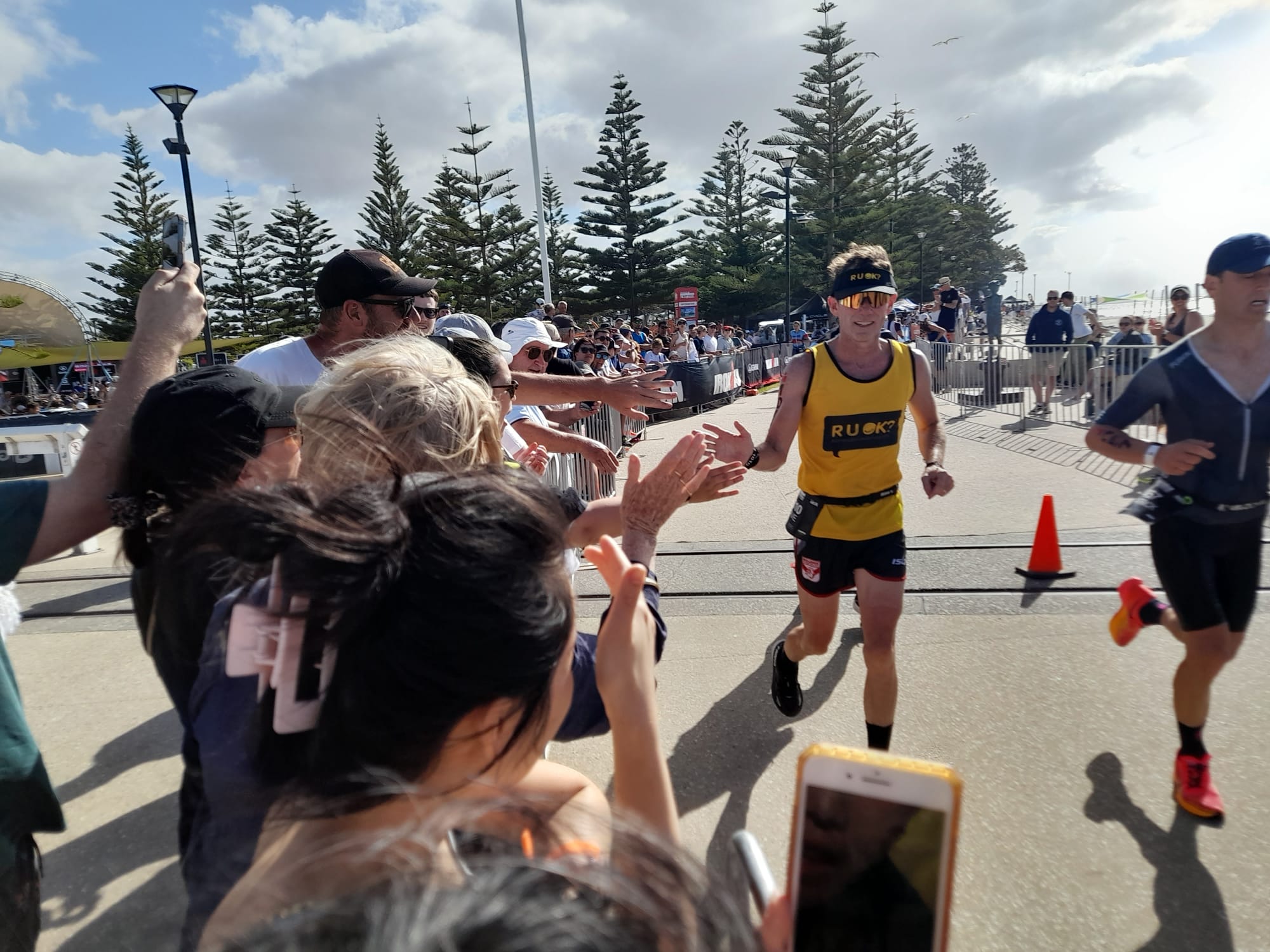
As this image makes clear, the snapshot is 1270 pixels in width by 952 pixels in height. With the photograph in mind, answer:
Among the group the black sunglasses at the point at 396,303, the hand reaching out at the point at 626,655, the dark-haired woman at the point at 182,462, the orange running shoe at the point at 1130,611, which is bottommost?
the orange running shoe at the point at 1130,611

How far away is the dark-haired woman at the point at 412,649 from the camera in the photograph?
861 millimetres

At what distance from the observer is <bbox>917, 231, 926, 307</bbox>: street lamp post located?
5803 centimetres

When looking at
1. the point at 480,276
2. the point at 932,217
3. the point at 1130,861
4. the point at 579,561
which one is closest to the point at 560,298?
the point at 480,276

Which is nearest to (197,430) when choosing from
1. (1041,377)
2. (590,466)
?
(590,466)

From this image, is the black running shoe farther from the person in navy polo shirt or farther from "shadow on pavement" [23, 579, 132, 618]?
the person in navy polo shirt

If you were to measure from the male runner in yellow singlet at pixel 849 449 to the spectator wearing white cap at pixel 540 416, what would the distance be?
0.59 metres

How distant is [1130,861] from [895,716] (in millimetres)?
1159

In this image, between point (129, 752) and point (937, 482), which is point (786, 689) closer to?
point (937, 482)

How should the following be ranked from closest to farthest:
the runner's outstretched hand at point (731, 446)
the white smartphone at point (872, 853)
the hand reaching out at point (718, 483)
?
the white smartphone at point (872, 853) → the hand reaching out at point (718, 483) → the runner's outstretched hand at point (731, 446)

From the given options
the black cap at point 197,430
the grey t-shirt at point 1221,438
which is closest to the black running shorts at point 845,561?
the grey t-shirt at point 1221,438

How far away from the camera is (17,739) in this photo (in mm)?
1610

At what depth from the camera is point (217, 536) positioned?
100 cm

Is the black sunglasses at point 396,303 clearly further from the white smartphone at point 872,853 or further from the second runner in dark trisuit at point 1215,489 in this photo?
the second runner in dark trisuit at point 1215,489

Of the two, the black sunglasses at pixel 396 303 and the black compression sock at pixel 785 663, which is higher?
the black sunglasses at pixel 396 303
